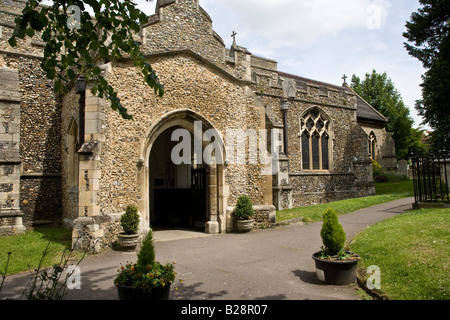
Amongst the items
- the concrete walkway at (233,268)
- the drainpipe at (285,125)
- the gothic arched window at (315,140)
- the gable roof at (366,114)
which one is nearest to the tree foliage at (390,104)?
the gable roof at (366,114)

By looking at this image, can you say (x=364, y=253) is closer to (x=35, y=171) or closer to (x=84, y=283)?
(x=84, y=283)

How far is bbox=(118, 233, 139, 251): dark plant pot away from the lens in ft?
27.3

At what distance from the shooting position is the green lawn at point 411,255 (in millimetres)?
4828

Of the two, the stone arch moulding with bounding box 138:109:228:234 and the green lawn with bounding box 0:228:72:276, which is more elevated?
the stone arch moulding with bounding box 138:109:228:234

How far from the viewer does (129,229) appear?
27.7 ft

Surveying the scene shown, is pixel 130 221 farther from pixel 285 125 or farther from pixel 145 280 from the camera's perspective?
pixel 285 125

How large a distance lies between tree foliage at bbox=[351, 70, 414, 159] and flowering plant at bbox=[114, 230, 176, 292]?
109 feet

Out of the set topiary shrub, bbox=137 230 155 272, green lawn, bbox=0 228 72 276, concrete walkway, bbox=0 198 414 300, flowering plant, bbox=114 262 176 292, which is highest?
topiary shrub, bbox=137 230 155 272

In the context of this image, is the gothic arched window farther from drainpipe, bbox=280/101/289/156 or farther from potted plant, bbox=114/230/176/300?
potted plant, bbox=114/230/176/300

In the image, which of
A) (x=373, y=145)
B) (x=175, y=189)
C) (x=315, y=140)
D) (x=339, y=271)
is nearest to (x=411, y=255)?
(x=339, y=271)

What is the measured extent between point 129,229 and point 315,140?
13522 mm

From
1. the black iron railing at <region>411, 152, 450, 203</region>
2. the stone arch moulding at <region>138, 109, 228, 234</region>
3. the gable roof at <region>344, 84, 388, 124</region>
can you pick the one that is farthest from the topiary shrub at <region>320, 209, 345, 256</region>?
the gable roof at <region>344, 84, 388, 124</region>

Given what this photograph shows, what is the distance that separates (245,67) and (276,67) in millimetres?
14861
